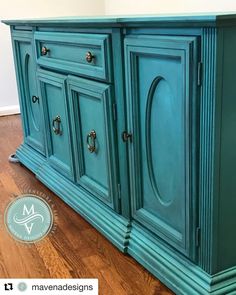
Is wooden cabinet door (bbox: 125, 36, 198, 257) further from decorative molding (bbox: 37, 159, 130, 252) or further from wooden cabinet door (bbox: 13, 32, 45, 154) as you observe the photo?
wooden cabinet door (bbox: 13, 32, 45, 154)

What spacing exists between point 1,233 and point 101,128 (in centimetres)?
59

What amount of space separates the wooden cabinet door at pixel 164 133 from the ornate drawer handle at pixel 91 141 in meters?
0.25

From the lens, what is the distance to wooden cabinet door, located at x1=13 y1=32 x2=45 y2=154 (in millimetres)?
2111

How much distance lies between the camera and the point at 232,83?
1.05m

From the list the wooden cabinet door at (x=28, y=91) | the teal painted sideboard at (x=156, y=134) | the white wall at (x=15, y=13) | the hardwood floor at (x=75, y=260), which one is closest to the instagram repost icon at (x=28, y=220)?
the hardwood floor at (x=75, y=260)

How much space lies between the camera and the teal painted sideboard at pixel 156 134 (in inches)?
41.7

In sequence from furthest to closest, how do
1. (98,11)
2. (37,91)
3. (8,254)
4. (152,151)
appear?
1. (98,11)
2. (37,91)
3. (8,254)
4. (152,151)

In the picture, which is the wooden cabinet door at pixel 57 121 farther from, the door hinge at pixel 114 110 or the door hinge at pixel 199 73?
the door hinge at pixel 199 73

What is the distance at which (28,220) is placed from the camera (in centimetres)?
159

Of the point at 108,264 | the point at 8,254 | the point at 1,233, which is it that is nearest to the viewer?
the point at 108,264

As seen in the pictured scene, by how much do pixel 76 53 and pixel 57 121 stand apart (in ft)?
1.34

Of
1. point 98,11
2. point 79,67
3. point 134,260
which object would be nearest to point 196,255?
point 134,260

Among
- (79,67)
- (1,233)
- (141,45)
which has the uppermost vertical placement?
(141,45)

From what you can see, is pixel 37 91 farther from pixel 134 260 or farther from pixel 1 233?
pixel 134 260
